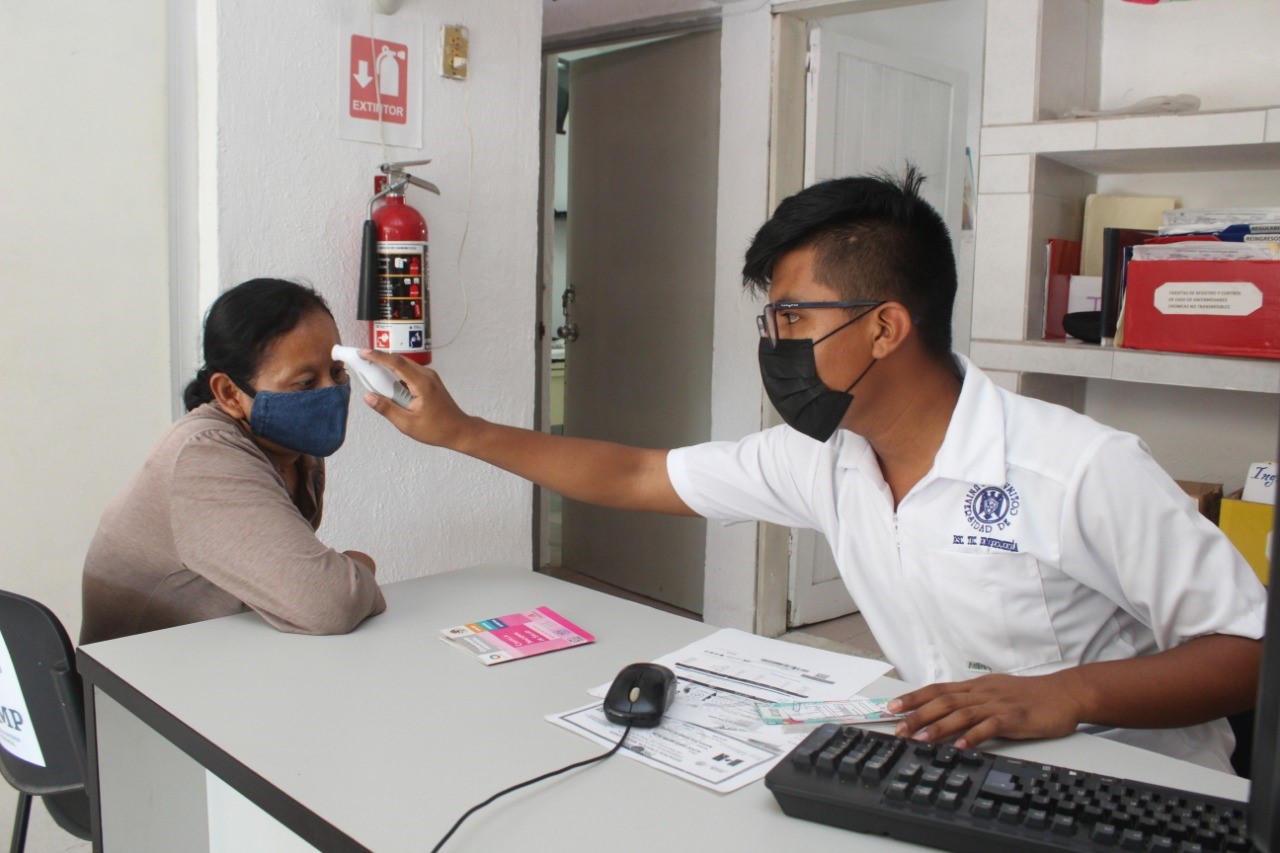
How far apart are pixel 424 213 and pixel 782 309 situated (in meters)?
1.35

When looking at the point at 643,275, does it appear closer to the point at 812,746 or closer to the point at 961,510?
the point at 961,510

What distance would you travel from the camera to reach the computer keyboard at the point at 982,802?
83 cm

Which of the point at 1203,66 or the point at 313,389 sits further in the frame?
the point at 1203,66

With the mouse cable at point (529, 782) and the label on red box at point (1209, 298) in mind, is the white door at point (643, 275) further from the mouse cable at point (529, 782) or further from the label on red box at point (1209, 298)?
the mouse cable at point (529, 782)

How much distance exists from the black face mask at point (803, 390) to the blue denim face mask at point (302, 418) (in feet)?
2.28

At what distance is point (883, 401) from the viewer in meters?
1.46

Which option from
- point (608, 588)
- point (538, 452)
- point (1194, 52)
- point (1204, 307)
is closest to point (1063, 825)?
point (538, 452)

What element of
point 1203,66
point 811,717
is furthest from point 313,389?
point 1203,66

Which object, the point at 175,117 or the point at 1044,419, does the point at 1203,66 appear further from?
the point at 175,117

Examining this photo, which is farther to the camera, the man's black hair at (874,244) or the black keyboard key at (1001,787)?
the man's black hair at (874,244)

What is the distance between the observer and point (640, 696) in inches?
44.2

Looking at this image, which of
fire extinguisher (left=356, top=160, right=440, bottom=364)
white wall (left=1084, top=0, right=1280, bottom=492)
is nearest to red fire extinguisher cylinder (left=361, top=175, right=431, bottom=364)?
fire extinguisher (left=356, top=160, right=440, bottom=364)

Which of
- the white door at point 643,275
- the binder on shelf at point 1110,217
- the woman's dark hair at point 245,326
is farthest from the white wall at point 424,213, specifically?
the binder on shelf at point 1110,217

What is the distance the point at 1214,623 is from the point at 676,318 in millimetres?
2761
